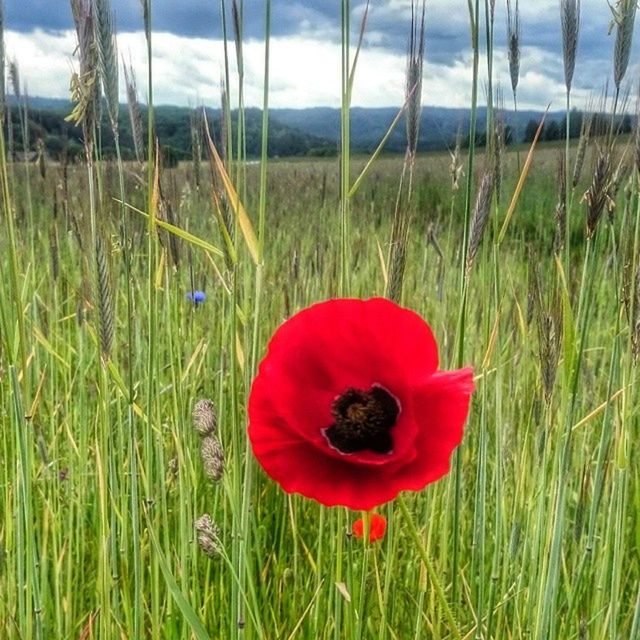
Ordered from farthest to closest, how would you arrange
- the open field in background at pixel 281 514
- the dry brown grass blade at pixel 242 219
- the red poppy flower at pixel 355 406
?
the open field in background at pixel 281 514 < the dry brown grass blade at pixel 242 219 < the red poppy flower at pixel 355 406

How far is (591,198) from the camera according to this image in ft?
2.06

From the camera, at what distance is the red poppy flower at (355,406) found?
1.61 ft

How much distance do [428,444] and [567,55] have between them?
40 centimetres

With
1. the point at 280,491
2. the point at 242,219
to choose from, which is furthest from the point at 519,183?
the point at 280,491

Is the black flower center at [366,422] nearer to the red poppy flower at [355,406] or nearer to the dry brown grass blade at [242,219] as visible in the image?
the red poppy flower at [355,406]

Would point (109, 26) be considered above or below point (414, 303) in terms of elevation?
above

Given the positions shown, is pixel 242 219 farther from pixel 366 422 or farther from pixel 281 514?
pixel 281 514

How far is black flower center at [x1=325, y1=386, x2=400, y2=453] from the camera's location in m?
0.55

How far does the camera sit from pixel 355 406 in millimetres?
563

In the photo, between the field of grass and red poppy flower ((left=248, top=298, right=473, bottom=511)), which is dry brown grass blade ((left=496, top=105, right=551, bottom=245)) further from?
red poppy flower ((left=248, top=298, right=473, bottom=511))

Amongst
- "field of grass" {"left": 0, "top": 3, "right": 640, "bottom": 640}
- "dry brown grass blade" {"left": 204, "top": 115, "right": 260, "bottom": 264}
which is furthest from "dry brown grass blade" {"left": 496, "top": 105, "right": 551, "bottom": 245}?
"dry brown grass blade" {"left": 204, "top": 115, "right": 260, "bottom": 264}

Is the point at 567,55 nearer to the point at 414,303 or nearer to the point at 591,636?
the point at 591,636

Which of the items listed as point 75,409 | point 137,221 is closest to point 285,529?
point 75,409

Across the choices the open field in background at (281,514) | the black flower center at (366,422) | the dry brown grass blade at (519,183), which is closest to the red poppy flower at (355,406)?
the black flower center at (366,422)
